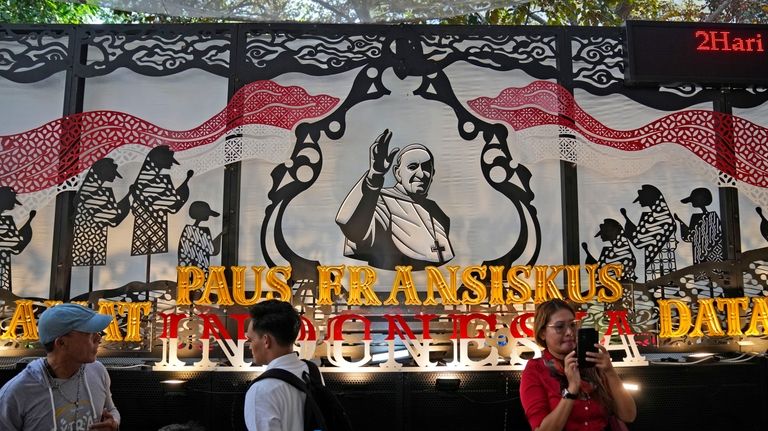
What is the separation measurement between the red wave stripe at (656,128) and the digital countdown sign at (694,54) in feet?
1.13

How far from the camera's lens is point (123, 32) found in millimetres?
5762

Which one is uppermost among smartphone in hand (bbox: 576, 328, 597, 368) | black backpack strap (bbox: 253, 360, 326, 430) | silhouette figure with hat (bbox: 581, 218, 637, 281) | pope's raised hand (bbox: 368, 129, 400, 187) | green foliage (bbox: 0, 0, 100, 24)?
green foliage (bbox: 0, 0, 100, 24)

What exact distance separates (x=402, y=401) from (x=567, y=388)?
2.35 m

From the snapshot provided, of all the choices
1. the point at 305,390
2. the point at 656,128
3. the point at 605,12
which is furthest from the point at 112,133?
the point at 605,12

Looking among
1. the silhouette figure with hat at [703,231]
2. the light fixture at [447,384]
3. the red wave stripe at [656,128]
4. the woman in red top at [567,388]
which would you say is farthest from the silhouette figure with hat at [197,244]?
the silhouette figure with hat at [703,231]

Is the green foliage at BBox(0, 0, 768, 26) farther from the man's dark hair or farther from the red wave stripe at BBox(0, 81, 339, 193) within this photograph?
the man's dark hair

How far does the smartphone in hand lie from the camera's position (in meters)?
2.99

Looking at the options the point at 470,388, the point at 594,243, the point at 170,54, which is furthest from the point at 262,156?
the point at 594,243

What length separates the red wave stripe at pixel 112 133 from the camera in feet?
18.5

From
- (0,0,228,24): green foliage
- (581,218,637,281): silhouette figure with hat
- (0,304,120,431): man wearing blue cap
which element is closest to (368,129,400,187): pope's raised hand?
(581,218,637,281): silhouette figure with hat

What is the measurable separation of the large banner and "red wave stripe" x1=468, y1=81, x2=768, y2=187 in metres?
0.02

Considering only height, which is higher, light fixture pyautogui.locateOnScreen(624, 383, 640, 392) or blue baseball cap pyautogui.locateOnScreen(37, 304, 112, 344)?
blue baseball cap pyautogui.locateOnScreen(37, 304, 112, 344)

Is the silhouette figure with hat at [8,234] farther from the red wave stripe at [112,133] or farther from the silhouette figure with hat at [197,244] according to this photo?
the silhouette figure with hat at [197,244]

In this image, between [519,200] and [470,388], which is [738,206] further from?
[470,388]
